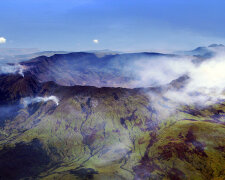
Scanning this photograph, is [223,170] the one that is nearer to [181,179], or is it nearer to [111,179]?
[181,179]

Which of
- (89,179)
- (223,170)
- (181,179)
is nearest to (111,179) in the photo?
(89,179)

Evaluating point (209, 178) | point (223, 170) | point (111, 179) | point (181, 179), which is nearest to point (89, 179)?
point (111, 179)

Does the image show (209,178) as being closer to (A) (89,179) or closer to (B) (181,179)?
(B) (181,179)

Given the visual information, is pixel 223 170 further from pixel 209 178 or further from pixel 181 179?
pixel 181 179

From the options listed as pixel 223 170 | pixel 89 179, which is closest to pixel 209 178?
pixel 223 170

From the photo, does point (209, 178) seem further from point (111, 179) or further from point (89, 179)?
point (89, 179)

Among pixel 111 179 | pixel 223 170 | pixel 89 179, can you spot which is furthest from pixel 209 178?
pixel 89 179

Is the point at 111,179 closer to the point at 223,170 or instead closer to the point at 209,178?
the point at 209,178
